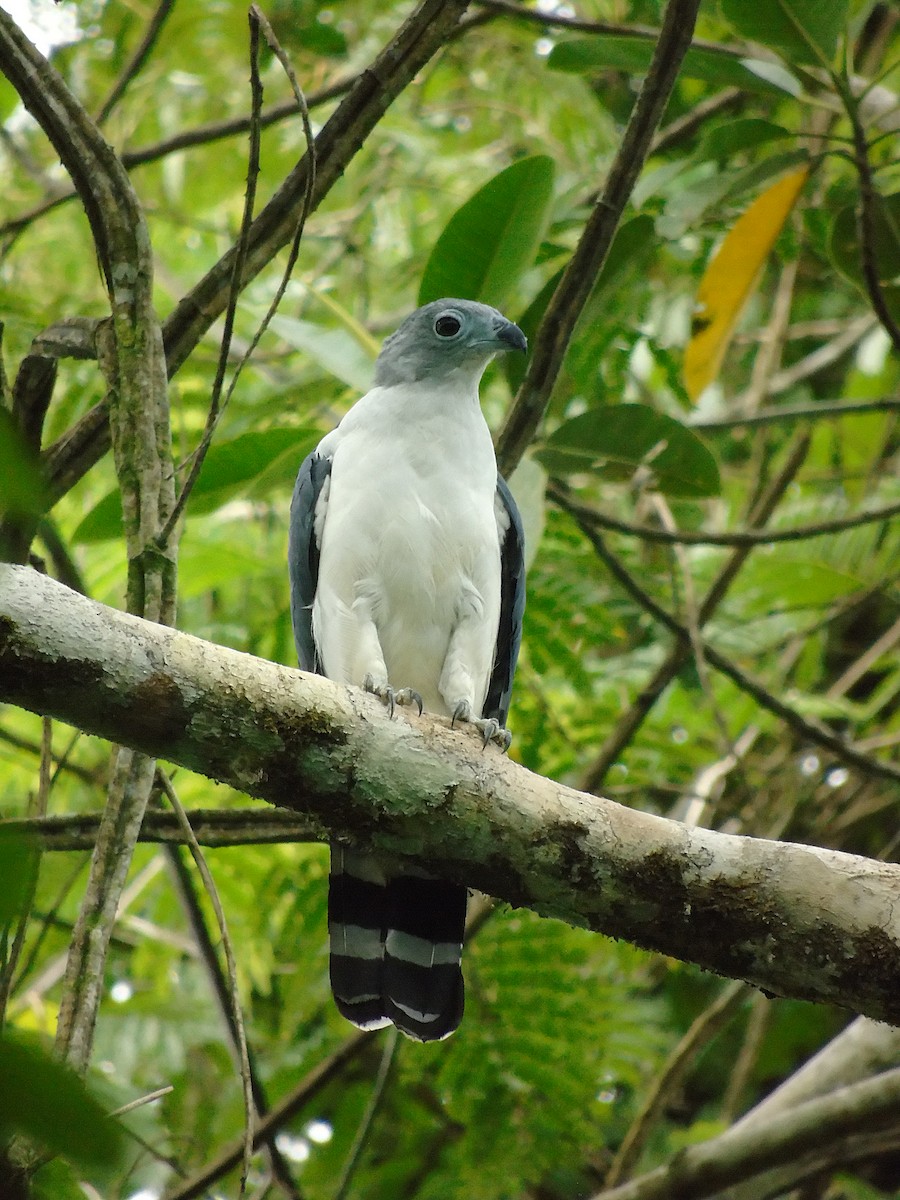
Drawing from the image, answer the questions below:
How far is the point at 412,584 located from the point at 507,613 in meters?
0.63

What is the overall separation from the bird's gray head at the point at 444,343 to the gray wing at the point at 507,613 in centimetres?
46

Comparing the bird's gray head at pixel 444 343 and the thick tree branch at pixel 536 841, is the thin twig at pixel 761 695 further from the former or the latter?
the thick tree branch at pixel 536 841

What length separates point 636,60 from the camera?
4242 millimetres

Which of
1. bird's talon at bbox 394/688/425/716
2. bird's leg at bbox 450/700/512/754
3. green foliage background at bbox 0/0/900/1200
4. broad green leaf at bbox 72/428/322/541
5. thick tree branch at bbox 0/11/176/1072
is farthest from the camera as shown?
green foliage background at bbox 0/0/900/1200

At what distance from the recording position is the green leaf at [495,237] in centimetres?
384

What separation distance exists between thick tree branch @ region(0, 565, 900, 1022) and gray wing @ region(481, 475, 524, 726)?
5.30ft

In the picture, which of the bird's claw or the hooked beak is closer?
the bird's claw

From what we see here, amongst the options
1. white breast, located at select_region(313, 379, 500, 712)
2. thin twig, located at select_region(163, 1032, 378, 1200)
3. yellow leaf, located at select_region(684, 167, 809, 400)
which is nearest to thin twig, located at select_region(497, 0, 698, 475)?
white breast, located at select_region(313, 379, 500, 712)

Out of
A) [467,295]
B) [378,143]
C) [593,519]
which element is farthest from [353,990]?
[378,143]

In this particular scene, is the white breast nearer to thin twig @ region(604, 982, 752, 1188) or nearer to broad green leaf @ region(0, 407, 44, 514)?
thin twig @ region(604, 982, 752, 1188)

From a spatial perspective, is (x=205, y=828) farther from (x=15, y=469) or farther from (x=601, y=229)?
(x=15, y=469)

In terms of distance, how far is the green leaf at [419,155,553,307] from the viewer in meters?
3.84

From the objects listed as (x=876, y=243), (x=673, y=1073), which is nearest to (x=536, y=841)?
(x=673, y=1073)

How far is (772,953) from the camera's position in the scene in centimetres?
244
